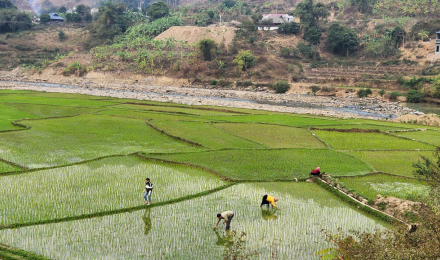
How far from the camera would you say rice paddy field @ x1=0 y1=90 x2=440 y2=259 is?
470 inches

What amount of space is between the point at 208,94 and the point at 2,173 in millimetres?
37434

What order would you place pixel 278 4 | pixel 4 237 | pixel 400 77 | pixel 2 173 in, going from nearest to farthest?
pixel 4 237
pixel 2 173
pixel 400 77
pixel 278 4

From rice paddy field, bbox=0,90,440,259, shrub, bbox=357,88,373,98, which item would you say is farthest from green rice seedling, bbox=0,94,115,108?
shrub, bbox=357,88,373,98

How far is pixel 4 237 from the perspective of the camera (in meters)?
11.8

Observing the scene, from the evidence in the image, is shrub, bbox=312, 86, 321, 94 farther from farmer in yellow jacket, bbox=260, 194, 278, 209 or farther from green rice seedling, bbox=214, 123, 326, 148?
farmer in yellow jacket, bbox=260, 194, 278, 209

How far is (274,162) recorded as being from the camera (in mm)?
19812

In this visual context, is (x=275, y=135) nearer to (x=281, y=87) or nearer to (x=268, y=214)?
(x=268, y=214)

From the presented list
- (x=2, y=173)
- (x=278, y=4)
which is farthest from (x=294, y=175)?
(x=278, y=4)

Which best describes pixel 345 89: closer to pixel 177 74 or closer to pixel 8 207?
pixel 177 74

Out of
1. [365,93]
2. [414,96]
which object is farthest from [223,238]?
[365,93]

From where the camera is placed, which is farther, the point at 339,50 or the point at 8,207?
the point at 339,50

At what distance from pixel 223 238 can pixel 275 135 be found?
14.6 m

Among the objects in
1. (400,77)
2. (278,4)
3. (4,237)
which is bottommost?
(4,237)

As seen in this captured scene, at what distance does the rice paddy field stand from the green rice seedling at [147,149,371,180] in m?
0.05
